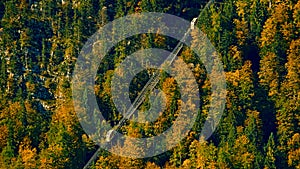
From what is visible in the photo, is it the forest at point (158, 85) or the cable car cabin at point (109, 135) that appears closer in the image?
the forest at point (158, 85)

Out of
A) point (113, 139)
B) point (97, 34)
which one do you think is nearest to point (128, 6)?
point (97, 34)

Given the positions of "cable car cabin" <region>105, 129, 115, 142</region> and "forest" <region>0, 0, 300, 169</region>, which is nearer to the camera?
"forest" <region>0, 0, 300, 169</region>

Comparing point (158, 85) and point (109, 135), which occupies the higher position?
point (158, 85)

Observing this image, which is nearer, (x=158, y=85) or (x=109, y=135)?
(x=109, y=135)

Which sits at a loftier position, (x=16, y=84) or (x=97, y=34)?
(x=97, y=34)

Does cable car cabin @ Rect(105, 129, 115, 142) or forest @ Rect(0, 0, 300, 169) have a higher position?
forest @ Rect(0, 0, 300, 169)

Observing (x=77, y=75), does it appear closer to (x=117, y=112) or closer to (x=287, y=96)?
(x=117, y=112)

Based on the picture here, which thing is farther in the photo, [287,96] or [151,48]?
[151,48]

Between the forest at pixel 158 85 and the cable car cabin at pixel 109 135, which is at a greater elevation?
the forest at pixel 158 85
